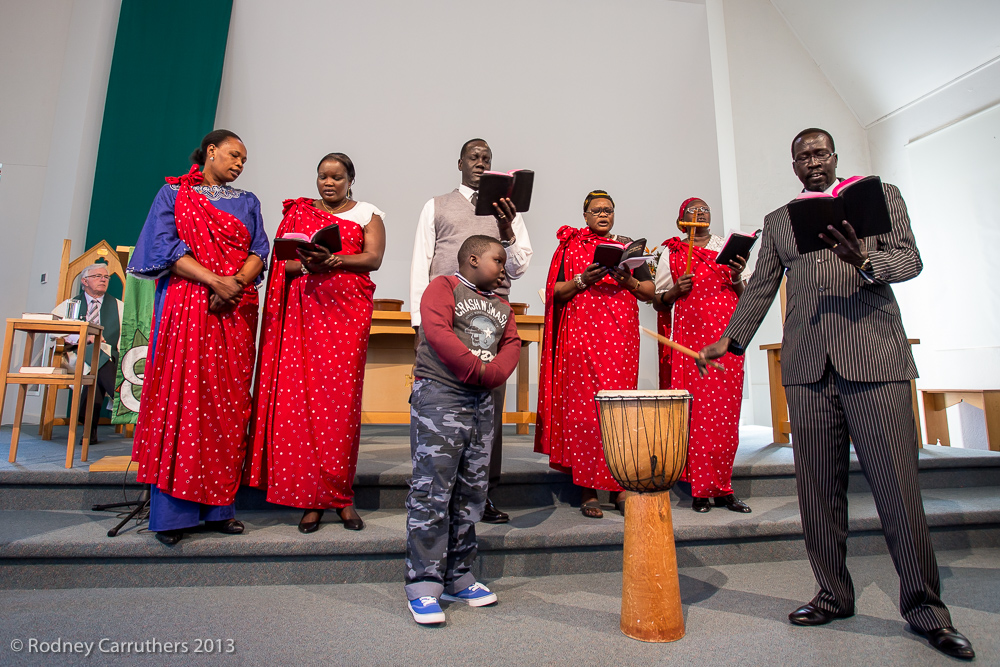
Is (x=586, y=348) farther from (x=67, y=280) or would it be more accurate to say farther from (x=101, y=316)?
(x=101, y=316)

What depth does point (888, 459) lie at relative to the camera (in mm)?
1722

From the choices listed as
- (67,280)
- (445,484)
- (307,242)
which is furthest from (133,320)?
(445,484)

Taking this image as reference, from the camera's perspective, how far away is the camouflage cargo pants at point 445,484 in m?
1.87

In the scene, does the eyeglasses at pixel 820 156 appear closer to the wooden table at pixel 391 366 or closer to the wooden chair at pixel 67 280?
the wooden table at pixel 391 366

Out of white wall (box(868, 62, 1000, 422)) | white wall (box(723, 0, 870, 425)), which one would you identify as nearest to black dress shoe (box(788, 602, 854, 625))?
white wall (box(723, 0, 870, 425))

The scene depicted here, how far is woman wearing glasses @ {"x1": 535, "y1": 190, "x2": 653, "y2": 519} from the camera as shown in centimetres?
271

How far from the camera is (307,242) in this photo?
2.27 metres

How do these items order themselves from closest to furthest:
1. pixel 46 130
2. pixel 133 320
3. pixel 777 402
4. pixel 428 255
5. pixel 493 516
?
pixel 493 516
pixel 428 255
pixel 777 402
pixel 133 320
pixel 46 130

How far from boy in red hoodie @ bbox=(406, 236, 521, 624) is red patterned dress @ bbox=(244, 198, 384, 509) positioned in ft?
1.80

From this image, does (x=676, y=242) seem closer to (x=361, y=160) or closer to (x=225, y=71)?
(x=361, y=160)

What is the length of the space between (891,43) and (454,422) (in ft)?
20.5

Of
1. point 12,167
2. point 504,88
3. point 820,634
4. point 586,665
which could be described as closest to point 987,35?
point 504,88

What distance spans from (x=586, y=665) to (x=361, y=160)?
519 centimetres

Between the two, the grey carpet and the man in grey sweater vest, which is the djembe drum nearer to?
the grey carpet
